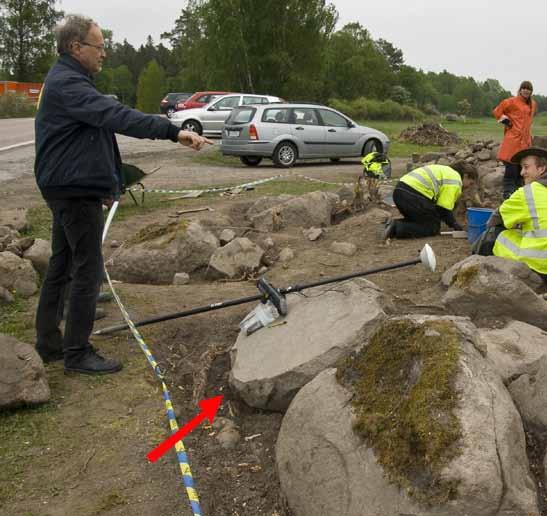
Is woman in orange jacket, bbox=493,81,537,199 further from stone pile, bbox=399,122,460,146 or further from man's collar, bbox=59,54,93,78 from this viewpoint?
stone pile, bbox=399,122,460,146

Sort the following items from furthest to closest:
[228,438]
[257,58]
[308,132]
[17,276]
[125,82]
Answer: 1. [125,82]
2. [257,58]
3. [308,132]
4. [17,276]
5. [228,438]

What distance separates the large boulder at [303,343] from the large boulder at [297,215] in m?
4.19

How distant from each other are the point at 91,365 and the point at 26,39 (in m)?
59.3

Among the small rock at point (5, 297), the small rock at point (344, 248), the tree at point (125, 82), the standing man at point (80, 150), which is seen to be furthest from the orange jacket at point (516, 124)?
the tree at point (125, 82)

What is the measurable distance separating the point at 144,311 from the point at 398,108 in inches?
1672

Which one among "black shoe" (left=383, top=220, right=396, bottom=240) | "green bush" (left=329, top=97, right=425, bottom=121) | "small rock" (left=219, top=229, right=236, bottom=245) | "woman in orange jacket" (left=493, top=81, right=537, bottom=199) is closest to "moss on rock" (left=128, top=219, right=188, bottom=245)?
"small rock" (left=219, top=229, right=236, bottom=245)

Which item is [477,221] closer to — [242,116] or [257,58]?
[242,116]

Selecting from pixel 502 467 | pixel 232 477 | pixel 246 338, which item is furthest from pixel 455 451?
pixel 246 338

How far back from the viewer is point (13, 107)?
34.1 metres

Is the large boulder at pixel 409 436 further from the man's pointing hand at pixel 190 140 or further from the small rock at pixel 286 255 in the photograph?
the small rock at pixel 286 255

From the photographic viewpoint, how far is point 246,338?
4203mm

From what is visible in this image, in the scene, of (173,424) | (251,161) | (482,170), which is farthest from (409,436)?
(251,161)

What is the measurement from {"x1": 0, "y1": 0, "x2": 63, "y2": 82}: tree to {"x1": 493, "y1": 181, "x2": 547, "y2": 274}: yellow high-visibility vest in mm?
57345

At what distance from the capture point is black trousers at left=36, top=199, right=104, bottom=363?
12.7ft
